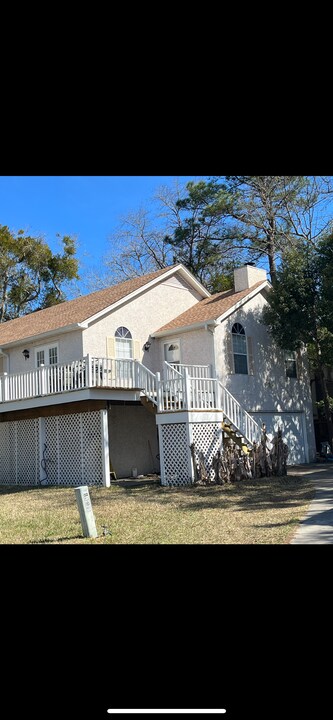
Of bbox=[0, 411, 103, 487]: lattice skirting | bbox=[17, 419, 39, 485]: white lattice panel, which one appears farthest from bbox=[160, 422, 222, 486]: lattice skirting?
bbox=[17, 419, 39, 485]: white lattice panel

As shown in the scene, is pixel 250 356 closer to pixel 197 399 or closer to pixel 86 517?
pixel 197 399

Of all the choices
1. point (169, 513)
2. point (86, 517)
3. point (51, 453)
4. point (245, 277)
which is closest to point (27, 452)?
point (51, 453)

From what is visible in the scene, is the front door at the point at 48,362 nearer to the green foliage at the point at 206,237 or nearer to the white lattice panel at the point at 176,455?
the white lattice panel at the point at 176,455

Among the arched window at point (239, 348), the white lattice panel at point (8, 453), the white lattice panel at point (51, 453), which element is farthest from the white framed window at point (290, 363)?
the white lattice panel at point (8, 453)

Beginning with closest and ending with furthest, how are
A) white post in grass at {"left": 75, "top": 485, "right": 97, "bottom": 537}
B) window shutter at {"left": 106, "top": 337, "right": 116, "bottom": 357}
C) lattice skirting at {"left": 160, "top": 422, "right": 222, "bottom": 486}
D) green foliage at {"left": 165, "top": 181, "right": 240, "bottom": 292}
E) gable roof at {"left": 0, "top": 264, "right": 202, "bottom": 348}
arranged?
1. white post in grass at {"left": 75, "top": 485, "right": 97, "bottom": 537}
2. lattice skirting at {"left": 160, "top": 422, "right": 222, "bottom": 486}
3. window shutter at {"left": 106, "top": 337, "right": 116, "bottom": 357}
4. gable roof at {"left": 0, "top": 264, "right": 202, "bottom": 348}
5. green foliage at {"left": 165, "top": 181, "right": 240, "bottom": 292}

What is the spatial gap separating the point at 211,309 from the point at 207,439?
4895 millimetres

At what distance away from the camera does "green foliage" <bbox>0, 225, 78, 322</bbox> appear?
111ft

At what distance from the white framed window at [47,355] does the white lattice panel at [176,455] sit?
14.8 feet

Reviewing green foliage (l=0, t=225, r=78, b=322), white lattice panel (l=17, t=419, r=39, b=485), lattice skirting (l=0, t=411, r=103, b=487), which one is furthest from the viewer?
green foliage (l=0, t=225, r=78, b=322)

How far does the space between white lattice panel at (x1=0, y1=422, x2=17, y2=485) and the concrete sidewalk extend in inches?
332

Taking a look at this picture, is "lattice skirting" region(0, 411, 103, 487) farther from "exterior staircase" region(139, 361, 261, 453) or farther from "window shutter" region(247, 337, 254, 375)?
"window shutter" region(247, 337, 254, 375)
